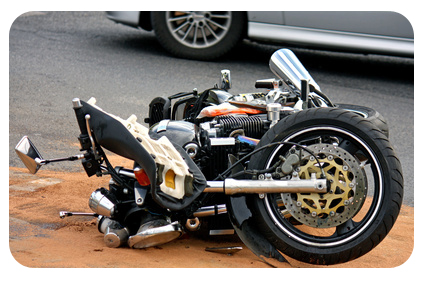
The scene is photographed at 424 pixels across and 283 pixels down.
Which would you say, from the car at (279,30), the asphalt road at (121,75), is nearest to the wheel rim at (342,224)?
the asphalt road at (121,75)

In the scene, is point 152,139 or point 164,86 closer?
point 152,139

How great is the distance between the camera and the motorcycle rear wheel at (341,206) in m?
4.33

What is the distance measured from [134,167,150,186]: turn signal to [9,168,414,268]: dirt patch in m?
0.49

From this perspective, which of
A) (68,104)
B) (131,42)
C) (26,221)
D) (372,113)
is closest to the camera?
(26,221)

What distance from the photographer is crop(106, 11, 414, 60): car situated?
27.3 feet

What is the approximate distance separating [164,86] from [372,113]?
3541 millimetres

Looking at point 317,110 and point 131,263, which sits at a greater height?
point 317,110

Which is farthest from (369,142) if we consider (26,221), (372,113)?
(26,221)

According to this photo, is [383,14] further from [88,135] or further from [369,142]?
[88,135]

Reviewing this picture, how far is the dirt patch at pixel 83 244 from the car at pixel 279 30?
3.34 metres

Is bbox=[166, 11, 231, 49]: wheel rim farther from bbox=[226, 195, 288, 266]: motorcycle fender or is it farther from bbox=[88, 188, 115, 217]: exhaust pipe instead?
bbox=[226, 195, 288, 266]: motorcycle fender

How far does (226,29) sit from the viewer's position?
28.6ft

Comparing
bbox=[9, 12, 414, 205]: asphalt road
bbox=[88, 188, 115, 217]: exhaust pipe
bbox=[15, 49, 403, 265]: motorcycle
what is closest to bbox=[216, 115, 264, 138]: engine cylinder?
bbox=[15, 49, 403, 265]: motorcycle

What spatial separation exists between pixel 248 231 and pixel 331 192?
63 centimetres
